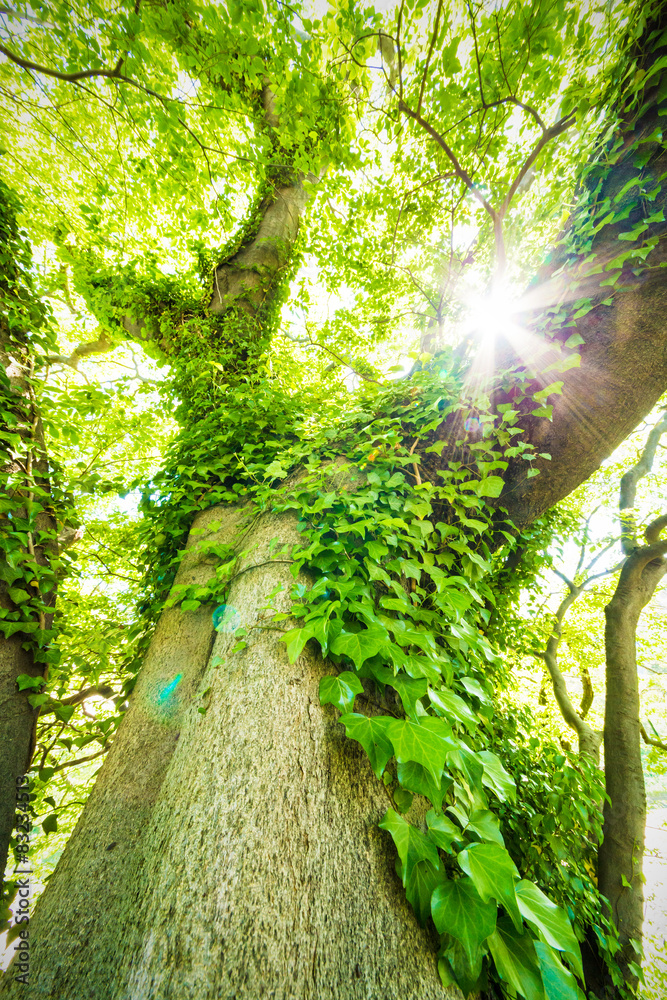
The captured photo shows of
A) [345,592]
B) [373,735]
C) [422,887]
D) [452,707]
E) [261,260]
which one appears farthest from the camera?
[261,260]

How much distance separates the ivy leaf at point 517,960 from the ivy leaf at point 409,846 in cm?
19

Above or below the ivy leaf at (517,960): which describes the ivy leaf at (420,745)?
above

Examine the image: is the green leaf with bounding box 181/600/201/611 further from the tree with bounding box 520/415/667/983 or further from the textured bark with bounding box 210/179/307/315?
the tree with bounding box 520/415/667/983

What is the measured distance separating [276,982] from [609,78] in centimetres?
428

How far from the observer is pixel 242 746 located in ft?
4.04

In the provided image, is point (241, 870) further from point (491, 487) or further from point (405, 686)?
point (491, 487)

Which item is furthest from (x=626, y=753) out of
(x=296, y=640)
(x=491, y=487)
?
(x=296, y=640)

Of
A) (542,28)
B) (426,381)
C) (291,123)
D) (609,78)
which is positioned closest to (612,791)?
(426,381)

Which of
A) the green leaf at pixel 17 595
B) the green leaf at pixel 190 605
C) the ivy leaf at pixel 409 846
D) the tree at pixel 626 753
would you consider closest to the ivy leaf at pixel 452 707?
the ivy leaf at pixel 409 846

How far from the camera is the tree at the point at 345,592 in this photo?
3.07 ft

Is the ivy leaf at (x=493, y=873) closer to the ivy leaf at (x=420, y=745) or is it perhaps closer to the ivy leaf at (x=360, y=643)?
the ivy leaf at (x=420, y=745)

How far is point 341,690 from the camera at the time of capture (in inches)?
47.5

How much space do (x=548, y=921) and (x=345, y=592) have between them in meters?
1.05

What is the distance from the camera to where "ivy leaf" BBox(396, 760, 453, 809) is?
38.8 inches
